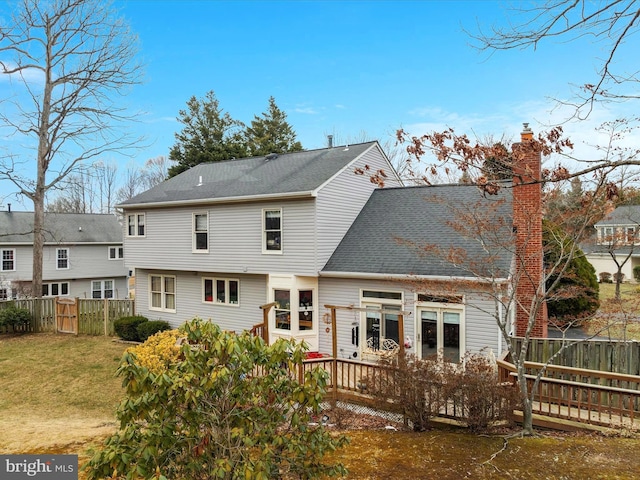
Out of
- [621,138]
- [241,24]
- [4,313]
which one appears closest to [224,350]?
[621,138]

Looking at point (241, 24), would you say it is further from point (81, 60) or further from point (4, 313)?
point (4, 313)

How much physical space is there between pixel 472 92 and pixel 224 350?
37.9ft

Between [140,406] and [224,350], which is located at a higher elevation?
[224,350]

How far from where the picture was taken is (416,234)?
13.2m

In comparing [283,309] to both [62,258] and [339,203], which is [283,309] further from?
[62,258]

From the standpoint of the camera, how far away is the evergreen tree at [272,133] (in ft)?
125

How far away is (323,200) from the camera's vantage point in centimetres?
1367

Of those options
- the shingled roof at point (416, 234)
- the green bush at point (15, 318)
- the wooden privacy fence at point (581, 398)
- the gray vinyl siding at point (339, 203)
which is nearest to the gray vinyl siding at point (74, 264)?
the green bush at point (15, 318)

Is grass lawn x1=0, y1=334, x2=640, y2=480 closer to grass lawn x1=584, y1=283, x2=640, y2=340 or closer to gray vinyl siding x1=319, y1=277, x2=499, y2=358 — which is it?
grass lawn x1=584, y1=283, x2=640, y2=340

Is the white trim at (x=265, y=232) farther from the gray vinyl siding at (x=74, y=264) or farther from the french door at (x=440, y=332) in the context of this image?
the gray vinyl siding at (x=74, y=264)

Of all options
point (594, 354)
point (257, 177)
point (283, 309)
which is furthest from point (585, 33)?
point (257, 177)

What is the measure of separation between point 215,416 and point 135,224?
643 inches

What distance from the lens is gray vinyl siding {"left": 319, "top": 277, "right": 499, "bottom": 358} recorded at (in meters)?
10.8

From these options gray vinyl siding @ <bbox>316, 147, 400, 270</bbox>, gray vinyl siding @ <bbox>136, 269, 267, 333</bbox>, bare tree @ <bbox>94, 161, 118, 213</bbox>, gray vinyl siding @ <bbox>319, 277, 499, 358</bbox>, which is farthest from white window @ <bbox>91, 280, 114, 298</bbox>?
gray vinyl siding @ <bbox>316, 147, 400, 270</bbox>
